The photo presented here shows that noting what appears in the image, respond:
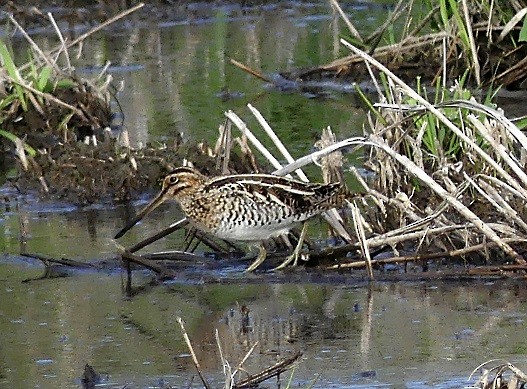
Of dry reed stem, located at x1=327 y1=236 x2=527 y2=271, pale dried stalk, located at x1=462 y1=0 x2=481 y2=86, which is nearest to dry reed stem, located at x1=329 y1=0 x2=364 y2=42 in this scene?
pale dried stalk, located at x1=462 y1=0 x2=481 y2=86

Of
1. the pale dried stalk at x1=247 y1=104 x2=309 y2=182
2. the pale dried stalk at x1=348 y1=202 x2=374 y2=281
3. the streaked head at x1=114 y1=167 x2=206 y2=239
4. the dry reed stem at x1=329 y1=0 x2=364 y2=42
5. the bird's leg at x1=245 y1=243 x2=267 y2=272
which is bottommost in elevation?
the bird's leg at x1=245 y1=243 x2=267 y2=272

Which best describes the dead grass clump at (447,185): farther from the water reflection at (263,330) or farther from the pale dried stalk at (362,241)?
the water reflection at (263,330)

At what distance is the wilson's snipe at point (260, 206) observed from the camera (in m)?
6.69

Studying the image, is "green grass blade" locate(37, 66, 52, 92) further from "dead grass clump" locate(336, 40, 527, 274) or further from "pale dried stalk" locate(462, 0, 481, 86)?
"dead grass clump" locate(336, 40, 527, 274)

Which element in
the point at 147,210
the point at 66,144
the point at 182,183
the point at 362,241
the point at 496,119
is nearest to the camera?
the point at 496,119

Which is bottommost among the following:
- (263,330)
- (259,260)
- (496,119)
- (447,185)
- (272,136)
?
(263,330)

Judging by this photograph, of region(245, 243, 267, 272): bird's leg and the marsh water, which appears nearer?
the marsh water

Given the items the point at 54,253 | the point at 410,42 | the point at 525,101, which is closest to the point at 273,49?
the point at 410,42

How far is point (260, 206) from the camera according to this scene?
668 centimetres

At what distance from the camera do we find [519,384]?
4.63 m

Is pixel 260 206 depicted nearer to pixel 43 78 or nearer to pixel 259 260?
pixel 259 260

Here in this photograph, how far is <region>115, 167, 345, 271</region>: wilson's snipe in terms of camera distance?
6688 millimetres

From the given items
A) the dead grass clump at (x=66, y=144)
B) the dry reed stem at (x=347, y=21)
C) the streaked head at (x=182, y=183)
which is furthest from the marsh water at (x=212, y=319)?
Result: the dry reed stem at (x=347, y=21)

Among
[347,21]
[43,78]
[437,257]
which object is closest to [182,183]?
[437,257]
